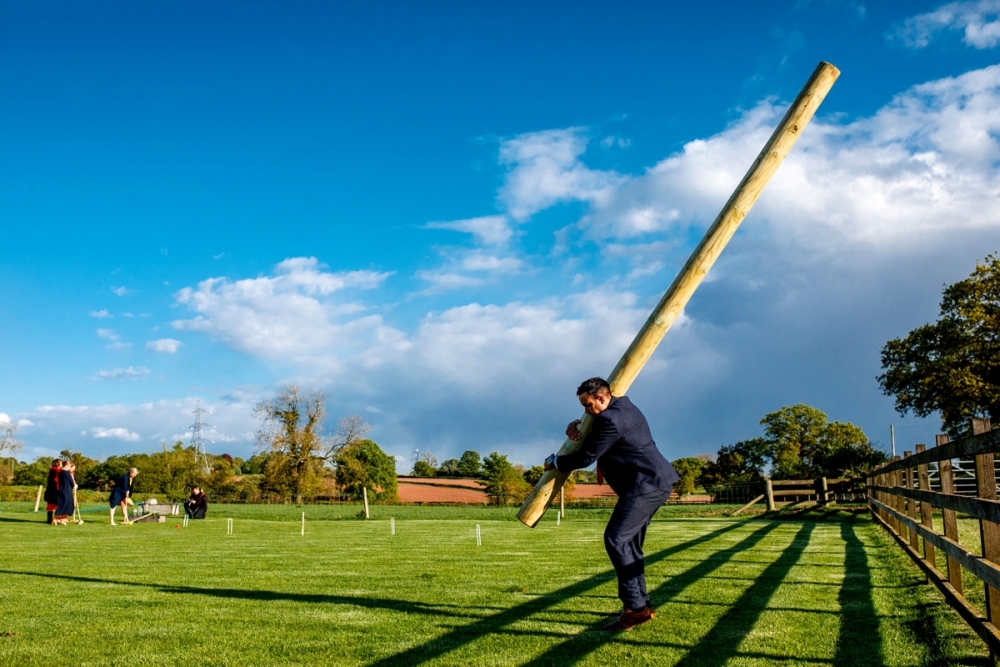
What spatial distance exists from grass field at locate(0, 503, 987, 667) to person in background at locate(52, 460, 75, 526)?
13656mm

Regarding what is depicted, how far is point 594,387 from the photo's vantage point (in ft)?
20.9

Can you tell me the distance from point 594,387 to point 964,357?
4213 cm

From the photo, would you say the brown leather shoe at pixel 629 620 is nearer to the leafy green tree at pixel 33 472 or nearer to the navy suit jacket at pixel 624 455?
the navy suit jacket at pixel 624 455

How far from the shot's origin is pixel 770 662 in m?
5.21

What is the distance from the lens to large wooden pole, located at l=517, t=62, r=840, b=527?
21.4 feet

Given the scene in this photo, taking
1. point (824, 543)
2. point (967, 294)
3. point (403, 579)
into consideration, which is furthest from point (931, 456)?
point (967, 294)

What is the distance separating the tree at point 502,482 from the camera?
59.1 meters

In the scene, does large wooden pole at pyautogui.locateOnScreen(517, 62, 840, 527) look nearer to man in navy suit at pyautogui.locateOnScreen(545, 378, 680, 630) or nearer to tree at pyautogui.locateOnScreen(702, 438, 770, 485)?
man in navy suit at pyautogui.locateOnScreen(545, 378, 680, 630)

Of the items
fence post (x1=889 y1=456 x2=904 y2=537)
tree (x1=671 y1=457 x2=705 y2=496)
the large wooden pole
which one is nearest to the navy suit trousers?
the large wooden pole

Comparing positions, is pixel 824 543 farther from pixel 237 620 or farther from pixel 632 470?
pixel 237 620

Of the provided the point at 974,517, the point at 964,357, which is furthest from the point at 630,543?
the point at 964,357

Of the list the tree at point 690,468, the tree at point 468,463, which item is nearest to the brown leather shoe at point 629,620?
the tree at point 690,468

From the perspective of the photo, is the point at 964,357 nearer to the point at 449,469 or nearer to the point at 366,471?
the point at 366,471

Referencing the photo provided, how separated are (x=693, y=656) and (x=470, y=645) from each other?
160 centimetres
